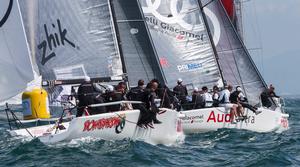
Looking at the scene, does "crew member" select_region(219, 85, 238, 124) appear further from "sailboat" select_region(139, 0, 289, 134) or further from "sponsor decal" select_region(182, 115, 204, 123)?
"sailboat" select_region(139, 0, 289, 134)

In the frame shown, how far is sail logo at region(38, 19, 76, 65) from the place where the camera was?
19859 millimetres

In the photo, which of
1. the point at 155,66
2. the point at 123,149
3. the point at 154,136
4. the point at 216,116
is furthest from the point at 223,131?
the point at 123,149

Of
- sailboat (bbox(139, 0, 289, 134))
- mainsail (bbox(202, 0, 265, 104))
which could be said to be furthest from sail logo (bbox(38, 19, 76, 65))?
mainsail (bbox(202, 0, 265, 104))

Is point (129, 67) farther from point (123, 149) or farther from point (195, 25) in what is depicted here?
point (123, 149)

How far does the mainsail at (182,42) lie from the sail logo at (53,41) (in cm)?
537

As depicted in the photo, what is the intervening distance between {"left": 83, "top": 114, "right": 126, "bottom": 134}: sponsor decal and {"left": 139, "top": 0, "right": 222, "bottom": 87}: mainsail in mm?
8614

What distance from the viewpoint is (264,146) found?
1814 cm

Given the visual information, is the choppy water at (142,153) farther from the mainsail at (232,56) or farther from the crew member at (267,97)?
the mainsail at (232,56)

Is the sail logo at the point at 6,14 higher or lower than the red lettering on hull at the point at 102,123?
higher

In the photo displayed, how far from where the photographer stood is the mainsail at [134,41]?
22875 millimetres

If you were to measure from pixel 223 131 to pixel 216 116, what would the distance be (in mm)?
440

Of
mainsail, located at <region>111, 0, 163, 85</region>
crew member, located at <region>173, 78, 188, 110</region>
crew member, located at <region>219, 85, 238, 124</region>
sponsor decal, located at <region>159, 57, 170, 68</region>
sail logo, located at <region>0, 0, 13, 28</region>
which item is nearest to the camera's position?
sail logo, located at <region>0, 0, 13, 28</region>

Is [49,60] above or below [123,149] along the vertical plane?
above

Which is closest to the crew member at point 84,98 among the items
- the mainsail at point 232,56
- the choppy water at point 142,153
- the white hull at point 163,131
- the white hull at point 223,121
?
the choppy water at point 142,153
